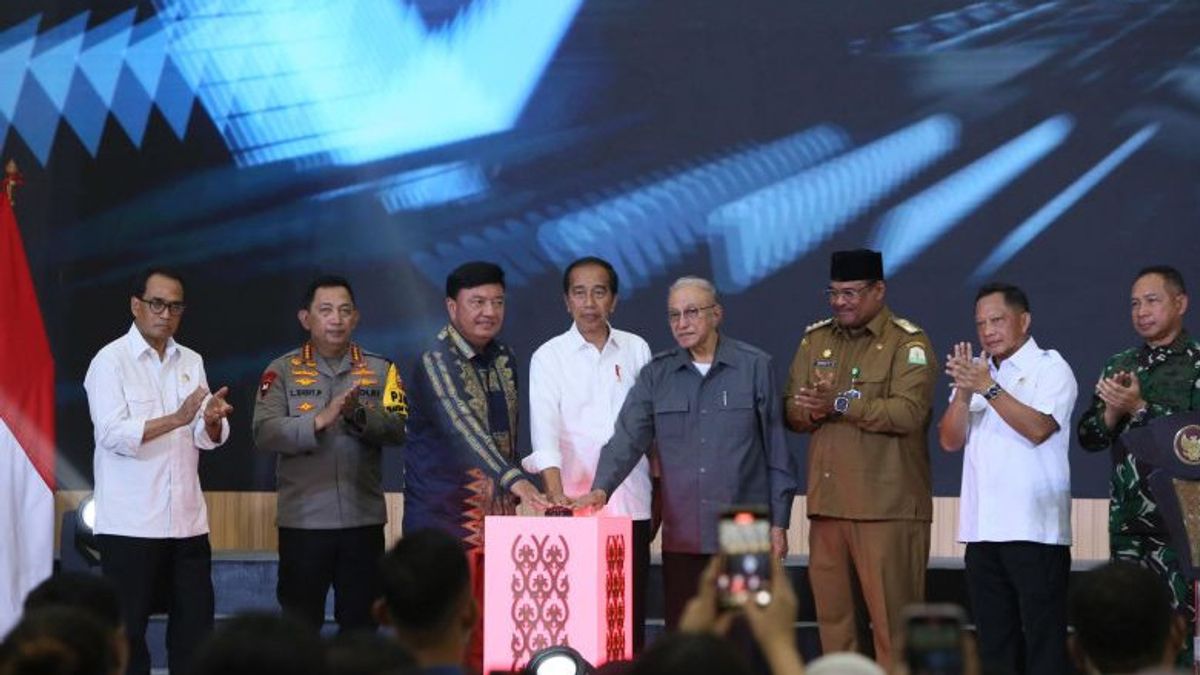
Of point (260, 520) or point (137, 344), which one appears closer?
point (137, 344)

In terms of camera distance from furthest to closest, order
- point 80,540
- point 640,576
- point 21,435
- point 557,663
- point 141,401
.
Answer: point 80,540, point 21,435, point 141,401, point 640,576, point 557,663

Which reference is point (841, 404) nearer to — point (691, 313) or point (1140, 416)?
point (691, 313)

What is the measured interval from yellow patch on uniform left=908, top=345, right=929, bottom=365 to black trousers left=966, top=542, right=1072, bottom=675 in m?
0.63

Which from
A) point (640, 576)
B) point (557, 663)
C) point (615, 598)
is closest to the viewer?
point (557, 663)

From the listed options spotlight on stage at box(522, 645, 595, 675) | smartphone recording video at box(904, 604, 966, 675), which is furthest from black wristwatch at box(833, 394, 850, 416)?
smartphone recording video at box(904, 604, 966, 675)

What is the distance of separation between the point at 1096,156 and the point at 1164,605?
4857mm

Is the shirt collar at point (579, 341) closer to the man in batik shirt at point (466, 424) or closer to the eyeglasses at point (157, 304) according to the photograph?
the man in batik shirt at point (466, 424)

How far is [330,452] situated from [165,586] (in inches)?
28.4

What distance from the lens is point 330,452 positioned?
6.01 meters

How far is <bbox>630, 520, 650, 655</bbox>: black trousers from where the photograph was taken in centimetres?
592

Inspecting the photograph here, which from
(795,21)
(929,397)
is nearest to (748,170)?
(795,21)

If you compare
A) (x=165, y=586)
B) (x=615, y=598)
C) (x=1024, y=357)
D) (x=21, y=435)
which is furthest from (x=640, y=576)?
(x=21, y=435)

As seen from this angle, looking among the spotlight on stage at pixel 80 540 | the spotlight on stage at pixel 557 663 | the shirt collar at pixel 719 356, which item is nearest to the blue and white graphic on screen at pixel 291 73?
the spotlight on stage at pixel 80 540

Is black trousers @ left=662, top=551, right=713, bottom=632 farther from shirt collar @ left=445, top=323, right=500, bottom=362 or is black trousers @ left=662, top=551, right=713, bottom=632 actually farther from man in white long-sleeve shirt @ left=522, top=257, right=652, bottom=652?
shirt collar @ left=445, top=323, right=500, bottom=362
